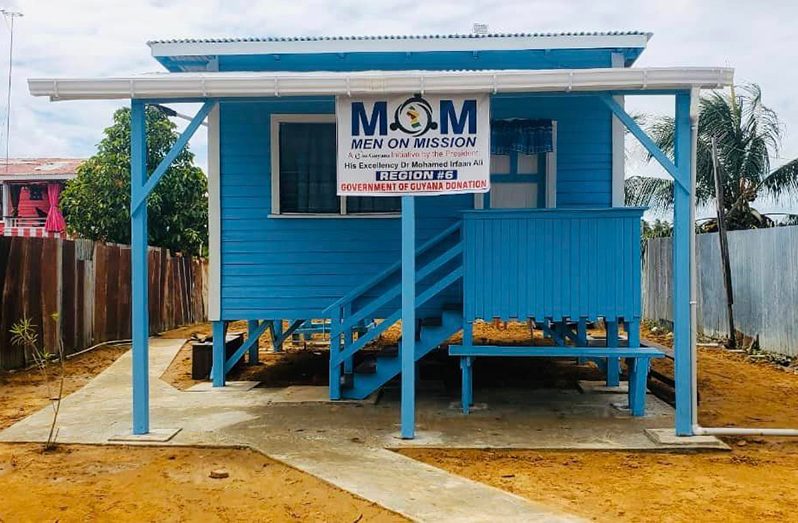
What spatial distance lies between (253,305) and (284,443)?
2.72 meters

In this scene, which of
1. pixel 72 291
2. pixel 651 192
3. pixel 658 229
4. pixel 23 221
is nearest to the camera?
pixel 72 291

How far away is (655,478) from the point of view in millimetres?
5527

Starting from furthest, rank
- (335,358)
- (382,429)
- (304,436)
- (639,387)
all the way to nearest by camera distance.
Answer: (335,358) → (639,387) → (382,429) → (304,436)

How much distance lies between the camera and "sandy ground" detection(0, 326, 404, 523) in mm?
4781

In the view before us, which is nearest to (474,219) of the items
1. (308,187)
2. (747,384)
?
(308,187)

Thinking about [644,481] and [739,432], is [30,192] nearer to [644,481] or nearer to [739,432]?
[739,432]

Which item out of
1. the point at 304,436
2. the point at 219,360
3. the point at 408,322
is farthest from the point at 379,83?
the point at 219,360

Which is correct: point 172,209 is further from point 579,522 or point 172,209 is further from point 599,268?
point 579,522

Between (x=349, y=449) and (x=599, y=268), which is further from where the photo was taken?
(x=599, y=268)

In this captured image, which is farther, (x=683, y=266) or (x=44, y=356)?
(x=44, y=356)

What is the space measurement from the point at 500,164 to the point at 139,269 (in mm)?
4388

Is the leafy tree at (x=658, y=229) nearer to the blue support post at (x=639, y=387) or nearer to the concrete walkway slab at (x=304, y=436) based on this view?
the blue support post at (x=639, y=387)

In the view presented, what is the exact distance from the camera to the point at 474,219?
737 cm

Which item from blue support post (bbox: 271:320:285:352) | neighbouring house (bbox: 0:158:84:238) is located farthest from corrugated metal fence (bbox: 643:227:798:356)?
neighbouring house (bbox: 0:158:84:238)
